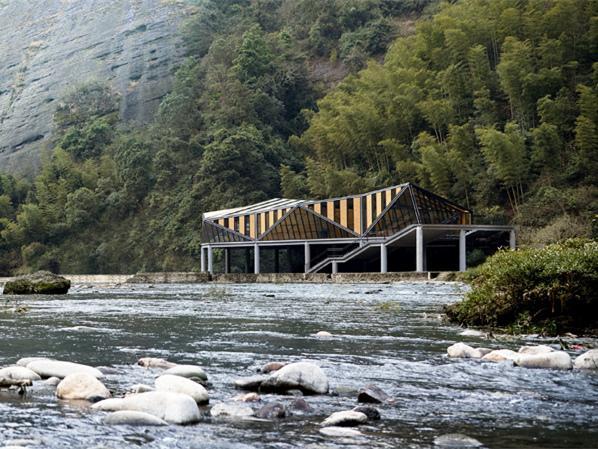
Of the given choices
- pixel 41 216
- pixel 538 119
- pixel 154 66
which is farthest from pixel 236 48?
pixel 538 119

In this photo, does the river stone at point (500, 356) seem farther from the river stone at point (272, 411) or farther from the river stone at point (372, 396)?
the river stone at point (272, 411)

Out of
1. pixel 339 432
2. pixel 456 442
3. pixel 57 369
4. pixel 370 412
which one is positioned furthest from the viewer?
pixel 57 369

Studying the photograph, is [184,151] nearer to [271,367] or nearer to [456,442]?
[271,367]

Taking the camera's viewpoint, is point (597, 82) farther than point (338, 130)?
No

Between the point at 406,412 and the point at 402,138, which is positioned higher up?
the point at 402,138

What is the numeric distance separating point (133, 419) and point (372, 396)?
2.41 metres

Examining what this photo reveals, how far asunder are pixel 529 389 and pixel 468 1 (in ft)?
223

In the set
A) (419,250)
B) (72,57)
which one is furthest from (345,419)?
(72,57)

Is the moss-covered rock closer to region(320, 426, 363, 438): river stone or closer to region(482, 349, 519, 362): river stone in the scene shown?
region(482, 349, 519, 362): river stone

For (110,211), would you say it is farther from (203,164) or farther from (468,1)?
(468,1)

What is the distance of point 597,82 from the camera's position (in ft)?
180

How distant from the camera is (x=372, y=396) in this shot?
8539 mm

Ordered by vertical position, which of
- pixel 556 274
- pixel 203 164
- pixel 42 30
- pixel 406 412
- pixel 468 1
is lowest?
pixel 406 412

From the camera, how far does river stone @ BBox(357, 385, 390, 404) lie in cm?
852
